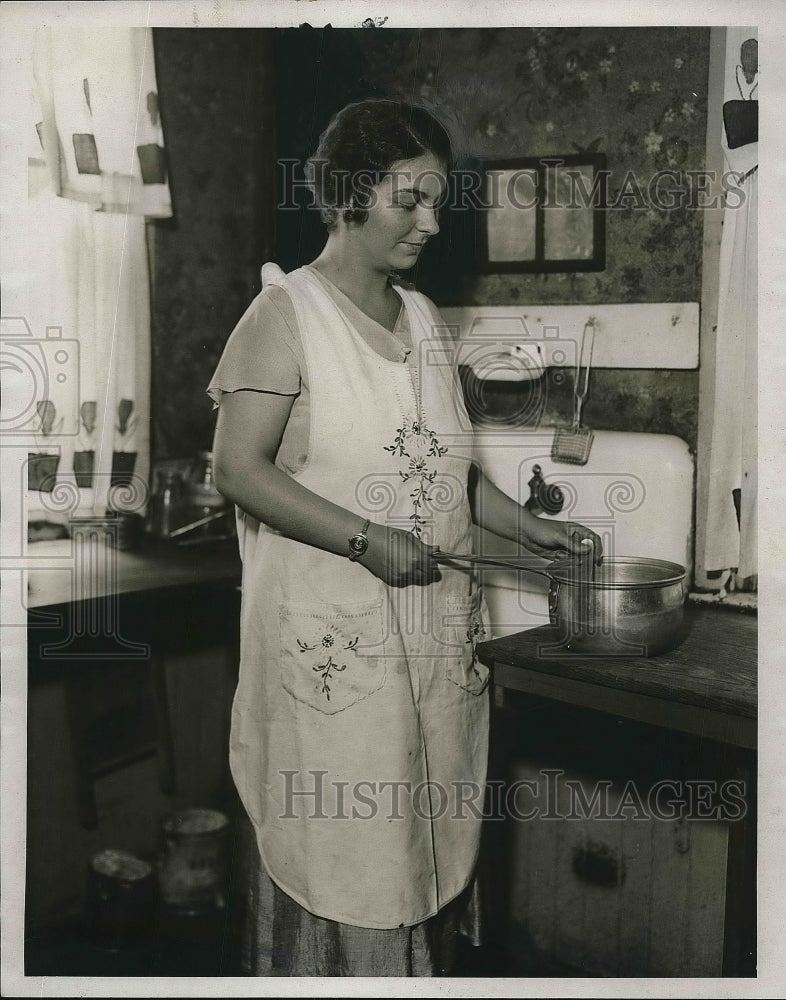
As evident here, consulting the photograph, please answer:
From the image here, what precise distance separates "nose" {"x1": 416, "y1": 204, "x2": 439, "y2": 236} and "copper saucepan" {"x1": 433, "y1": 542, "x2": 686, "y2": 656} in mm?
533

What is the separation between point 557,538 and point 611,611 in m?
0.20

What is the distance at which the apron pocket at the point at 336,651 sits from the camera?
1.49 metres

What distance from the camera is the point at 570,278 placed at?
172cm

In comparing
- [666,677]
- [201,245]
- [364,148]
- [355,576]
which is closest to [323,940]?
[355,576]

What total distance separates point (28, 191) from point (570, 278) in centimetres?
97

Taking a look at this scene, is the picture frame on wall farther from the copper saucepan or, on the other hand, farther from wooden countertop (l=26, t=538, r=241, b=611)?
wooden countertop (l=26, t=538, r=241, b=611)

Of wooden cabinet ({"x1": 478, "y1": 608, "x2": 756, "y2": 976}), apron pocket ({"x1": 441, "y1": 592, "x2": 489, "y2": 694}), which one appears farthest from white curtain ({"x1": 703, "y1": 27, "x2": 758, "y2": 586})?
apron pocket ({"x1": 441, "y1": 592, "x2": 489, "y2": 694})

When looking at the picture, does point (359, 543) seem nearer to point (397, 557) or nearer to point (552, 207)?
point (397, 557)

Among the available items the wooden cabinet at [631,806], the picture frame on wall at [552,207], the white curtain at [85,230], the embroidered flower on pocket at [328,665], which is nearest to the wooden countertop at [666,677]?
the wooden cabinet at [631,806]

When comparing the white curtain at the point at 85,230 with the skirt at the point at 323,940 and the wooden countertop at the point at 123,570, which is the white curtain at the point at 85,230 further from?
the skirt at the point at 323,940

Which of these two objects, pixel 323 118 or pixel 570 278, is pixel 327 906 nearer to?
pixel 570 278

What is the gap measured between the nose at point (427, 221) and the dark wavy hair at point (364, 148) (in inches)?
3.3

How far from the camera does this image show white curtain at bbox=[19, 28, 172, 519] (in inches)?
60.7

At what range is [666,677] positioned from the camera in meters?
Answer: 1.42
